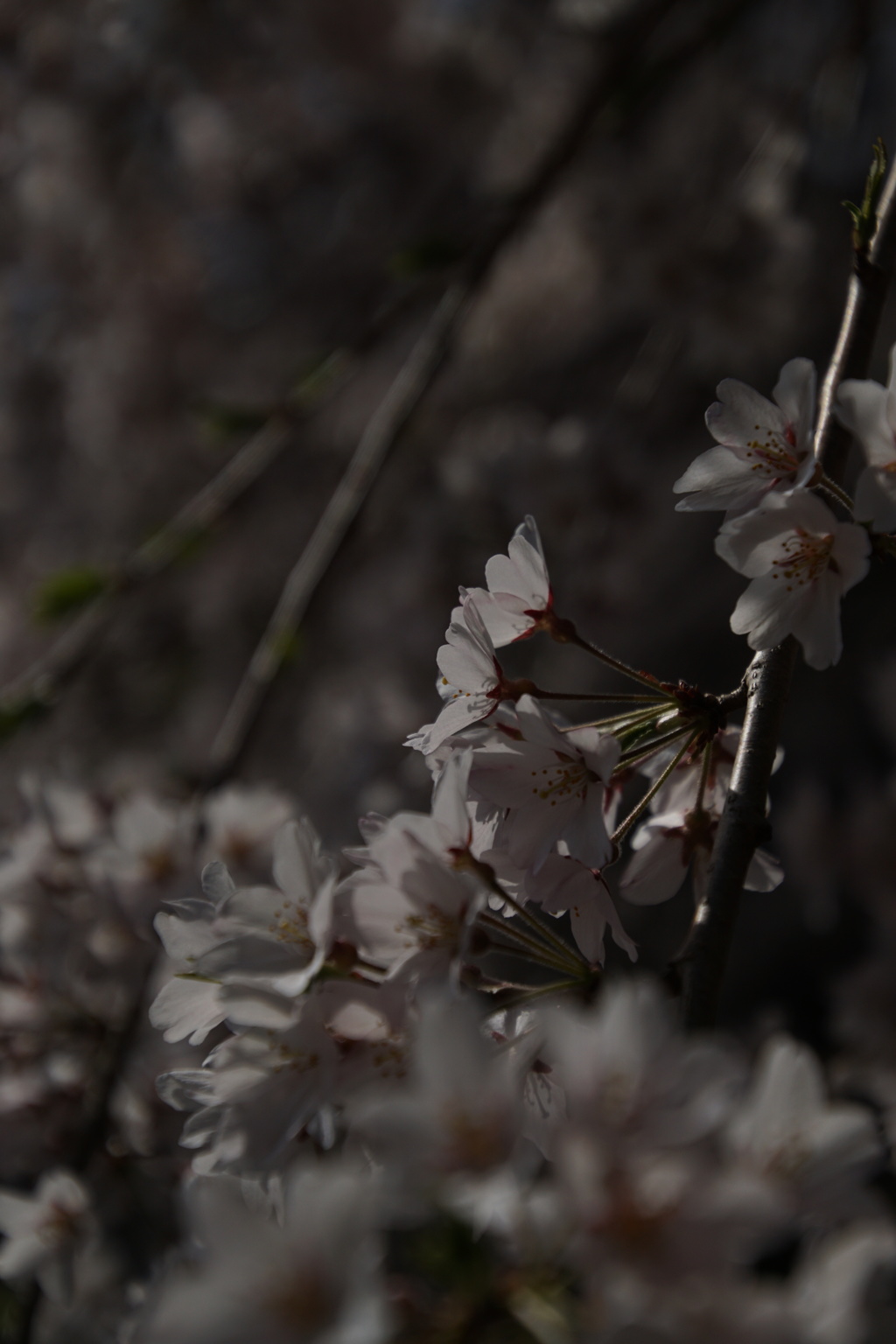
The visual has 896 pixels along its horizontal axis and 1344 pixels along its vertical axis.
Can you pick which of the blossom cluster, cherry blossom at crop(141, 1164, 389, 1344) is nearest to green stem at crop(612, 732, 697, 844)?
the blossom cluster

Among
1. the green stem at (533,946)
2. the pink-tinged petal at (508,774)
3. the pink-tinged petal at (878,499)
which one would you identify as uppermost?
the pink-tinged petal at (878,499)

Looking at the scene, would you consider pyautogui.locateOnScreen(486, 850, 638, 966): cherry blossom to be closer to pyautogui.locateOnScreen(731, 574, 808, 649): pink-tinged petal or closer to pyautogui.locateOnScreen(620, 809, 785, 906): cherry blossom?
pyautogui.locateOnScreen(620, 809, 785, 906): cherry blossom

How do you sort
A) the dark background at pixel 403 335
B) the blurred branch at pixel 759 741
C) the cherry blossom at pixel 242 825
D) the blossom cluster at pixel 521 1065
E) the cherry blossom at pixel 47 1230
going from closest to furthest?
the blossom cluster at pixel 521 1065
the blurred branch at pixel 759 741
the cherry blossom at pixel 47 1230
the cherry blossom at pixel 242 825
the dark background at pixel 403 335

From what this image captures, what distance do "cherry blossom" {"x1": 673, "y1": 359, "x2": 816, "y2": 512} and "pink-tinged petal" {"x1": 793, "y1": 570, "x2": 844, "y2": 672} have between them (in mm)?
104

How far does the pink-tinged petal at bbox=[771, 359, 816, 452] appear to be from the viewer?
0.98 m

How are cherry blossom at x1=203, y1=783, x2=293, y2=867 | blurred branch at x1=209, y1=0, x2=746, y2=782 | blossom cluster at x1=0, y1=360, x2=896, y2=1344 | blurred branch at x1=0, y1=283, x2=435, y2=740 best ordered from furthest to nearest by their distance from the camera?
blurred branch at x1=0, y1=283, x2=435, y2=740, blurred branch at x1=209, y1=0, x2=746, y2=782, cherry blossom at x1=203, y1=783, x2=293, y2=867, blossom cluster at x1=0, y1=360, x2=896, y2=1344

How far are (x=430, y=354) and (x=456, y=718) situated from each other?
172 cm

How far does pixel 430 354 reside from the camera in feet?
8.41

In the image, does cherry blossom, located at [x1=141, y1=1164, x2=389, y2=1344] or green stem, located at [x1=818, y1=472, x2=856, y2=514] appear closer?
cherry blossom, located at [x1=141, y1=1164, x2=389, y2=1344]

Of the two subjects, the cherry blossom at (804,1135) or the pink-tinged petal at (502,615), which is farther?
the pink-tinged petal at (502,615)

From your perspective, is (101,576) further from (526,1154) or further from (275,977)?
(526,1154)

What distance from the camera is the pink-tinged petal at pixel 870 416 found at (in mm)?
902

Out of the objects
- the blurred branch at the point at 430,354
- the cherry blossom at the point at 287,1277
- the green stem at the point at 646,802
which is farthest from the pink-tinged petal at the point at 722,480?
the blurred branch at the point at 430,354

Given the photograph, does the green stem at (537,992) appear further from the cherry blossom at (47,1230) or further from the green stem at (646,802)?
the cherry blossom at (47,1230)
